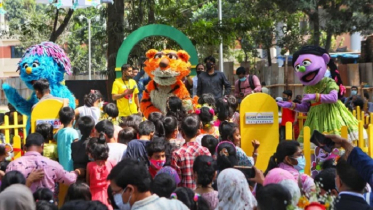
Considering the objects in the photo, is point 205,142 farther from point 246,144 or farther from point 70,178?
point 246,144

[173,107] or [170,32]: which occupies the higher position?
[170,32]

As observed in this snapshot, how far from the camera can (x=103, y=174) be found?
7320 millimetres

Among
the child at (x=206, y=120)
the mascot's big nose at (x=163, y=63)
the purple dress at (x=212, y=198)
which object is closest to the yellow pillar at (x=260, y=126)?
the child at (x=206, y=120)

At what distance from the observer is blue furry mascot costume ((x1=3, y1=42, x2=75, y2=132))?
420 inches

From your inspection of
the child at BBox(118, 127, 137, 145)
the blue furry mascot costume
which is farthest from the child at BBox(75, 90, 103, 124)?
the child at BBox(118, 127, 137, 145)

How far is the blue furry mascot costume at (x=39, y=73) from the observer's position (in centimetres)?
1066

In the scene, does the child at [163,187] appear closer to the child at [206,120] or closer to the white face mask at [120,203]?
the white face mask at [120,203]

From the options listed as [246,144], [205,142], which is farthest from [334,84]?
[205,142]

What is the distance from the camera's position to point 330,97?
33.7ft

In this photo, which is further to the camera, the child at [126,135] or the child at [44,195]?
the child at [126,135]

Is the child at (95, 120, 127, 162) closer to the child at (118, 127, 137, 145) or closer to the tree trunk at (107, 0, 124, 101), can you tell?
the child at (118, 127, 137, 145)

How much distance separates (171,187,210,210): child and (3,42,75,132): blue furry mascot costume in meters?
5.06

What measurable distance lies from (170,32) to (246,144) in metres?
3.64

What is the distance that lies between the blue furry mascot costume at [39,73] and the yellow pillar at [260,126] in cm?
251
